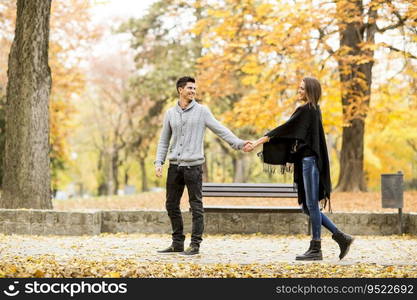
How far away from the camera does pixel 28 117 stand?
13008mm

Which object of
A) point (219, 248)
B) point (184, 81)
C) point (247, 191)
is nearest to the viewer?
point (184, 81)

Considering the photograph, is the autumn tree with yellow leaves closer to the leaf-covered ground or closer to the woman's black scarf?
the leaf-covered ground

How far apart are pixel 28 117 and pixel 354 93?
9.87 meters

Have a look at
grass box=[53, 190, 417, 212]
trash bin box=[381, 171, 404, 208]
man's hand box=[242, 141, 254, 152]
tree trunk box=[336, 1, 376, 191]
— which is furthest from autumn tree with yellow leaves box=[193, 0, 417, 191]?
man's hand box=[242, 141, 254, 152]

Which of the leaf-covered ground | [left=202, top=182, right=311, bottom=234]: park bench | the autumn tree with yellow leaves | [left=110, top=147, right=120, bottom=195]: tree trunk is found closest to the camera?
the leaf-covered ground

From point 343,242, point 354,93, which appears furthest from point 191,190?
point 354,93

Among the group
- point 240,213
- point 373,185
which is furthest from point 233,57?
point 373,185

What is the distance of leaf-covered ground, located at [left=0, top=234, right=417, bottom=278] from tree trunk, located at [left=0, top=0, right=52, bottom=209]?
151 cm

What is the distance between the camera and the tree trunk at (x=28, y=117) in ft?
42.5

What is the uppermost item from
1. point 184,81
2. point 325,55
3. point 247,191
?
point 325,55

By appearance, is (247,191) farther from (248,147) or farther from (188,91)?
(188,91)

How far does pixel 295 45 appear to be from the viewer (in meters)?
19.4

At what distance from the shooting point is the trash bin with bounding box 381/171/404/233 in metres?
12.0

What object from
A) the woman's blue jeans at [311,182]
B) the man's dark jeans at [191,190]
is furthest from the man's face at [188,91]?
the woman's blue jeans at [311,182]
